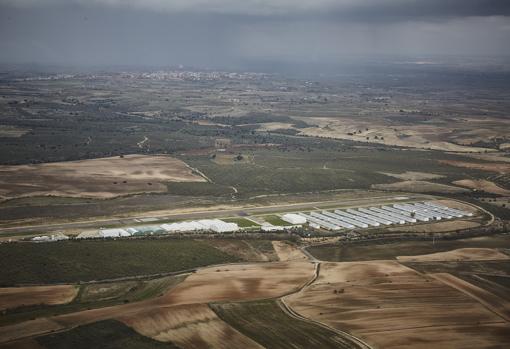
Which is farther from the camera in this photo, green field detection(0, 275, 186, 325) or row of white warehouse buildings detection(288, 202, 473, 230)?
row of white warehouse buildings detection(288, 202, 473, 230)

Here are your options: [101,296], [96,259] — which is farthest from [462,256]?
[96,259]

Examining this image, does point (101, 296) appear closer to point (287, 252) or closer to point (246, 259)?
point (246, 259)

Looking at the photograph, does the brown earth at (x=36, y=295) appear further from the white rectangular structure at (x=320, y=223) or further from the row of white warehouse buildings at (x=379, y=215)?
the row of white warehouse buildings at (x=379, y=215)

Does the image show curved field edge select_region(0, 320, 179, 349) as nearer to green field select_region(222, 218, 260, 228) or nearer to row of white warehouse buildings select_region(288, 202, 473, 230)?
green field select_region(222, 218, 260, 228)

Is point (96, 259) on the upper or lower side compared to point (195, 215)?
upper

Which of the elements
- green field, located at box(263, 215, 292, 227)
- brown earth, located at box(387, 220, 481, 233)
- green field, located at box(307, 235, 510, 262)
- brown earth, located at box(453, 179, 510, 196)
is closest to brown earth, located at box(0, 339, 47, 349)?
green field, located at box(307, 235, 510, 262)

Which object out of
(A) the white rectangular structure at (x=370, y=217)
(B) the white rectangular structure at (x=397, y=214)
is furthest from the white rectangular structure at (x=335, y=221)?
(B) the white rectangular structure at (x=397, y=214)

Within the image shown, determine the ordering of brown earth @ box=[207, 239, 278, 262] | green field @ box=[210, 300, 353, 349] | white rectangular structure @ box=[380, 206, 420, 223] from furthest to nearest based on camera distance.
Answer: white rectangular structure @ box=[380, 206, 420, 223], brown earth @ box=[207, 239, 278, 262], green field @ box=[210, 300, 353, 349]
